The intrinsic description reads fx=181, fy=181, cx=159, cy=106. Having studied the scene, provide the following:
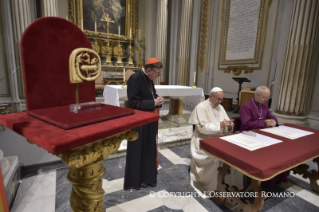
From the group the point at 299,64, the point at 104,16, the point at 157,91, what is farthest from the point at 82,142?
the point at 104,16

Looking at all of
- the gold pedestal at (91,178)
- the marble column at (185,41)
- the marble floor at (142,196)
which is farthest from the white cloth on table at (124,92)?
the gold pedestal at (91,178)

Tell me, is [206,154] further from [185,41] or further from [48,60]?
[185,41]

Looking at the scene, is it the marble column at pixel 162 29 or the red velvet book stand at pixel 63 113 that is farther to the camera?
the marble column at pixel 162 29

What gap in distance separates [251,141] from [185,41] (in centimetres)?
696

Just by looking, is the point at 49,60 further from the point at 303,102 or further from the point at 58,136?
the point at 303,102

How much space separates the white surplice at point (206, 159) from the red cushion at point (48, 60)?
1.79 meters

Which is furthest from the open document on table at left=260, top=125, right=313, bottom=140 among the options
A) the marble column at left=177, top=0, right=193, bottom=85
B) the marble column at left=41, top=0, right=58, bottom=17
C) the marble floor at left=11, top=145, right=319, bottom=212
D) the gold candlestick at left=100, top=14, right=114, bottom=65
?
the gold candlestick at left=100, top=14, right=114, bottom=65

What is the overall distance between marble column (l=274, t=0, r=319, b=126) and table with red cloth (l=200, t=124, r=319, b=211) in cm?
274

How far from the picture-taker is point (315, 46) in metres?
4.28

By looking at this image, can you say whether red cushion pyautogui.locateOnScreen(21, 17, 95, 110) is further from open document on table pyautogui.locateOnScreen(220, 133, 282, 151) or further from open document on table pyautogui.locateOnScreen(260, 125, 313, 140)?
open document on table pyautogui.locateOnScreen(260, 125, 313, 140)

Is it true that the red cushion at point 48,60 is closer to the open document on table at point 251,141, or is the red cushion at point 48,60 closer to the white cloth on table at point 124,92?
the open document on table at point 251,141

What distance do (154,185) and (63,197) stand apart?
1.12 metres

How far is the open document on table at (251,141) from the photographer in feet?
5.87

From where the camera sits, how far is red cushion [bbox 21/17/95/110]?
1.06m
